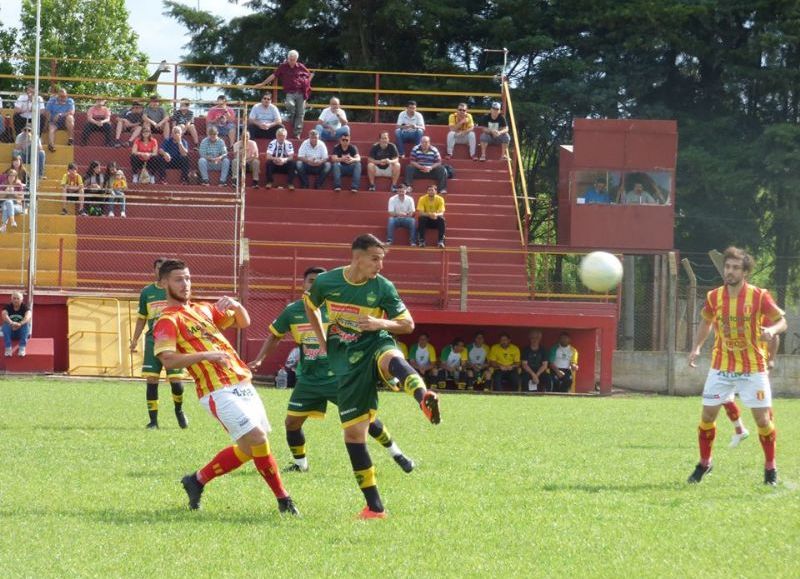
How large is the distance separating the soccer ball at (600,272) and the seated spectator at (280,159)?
10.4 meters

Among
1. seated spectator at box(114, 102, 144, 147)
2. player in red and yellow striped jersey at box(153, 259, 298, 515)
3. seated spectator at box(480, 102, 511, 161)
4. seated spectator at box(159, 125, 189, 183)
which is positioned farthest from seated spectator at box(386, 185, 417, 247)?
player in red and yellow striped jersey at box(153, 259, 298, 515)

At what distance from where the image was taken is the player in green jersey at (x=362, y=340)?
27.9ft

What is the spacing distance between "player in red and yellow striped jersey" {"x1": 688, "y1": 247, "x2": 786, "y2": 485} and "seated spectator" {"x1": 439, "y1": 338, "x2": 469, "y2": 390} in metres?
15.7

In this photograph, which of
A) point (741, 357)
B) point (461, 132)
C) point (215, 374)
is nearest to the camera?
point (215, 374)

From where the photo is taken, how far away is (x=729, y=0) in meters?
38.8

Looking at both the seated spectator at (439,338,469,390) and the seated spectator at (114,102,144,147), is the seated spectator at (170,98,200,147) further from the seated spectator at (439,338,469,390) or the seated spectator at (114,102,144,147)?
the seated spectator at (439,338,469,390)

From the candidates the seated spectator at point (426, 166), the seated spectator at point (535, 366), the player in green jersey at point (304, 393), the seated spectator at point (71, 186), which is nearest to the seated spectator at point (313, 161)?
the seated spectator at point (426, 166)

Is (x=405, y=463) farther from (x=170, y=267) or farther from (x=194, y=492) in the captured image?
(x=170, y=267)

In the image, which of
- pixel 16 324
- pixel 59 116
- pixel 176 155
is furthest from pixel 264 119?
pixel 16 324

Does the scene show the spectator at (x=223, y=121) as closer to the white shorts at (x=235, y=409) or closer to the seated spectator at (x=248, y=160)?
the seated spectator at (x=248, y=160)

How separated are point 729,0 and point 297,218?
52.8ft

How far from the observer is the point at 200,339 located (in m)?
8.90

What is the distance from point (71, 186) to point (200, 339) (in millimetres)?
20736

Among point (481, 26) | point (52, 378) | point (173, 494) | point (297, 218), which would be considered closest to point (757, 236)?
point (481, 26)
